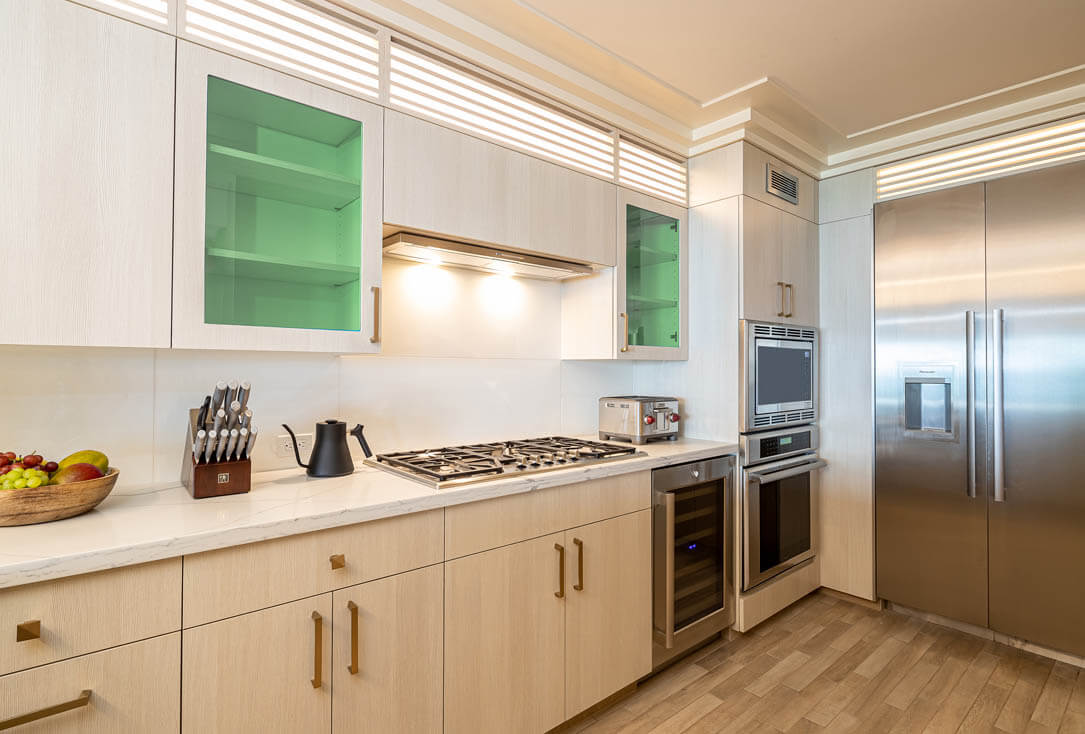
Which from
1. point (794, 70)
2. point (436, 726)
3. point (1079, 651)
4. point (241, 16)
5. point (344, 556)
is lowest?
point (1079, 651)

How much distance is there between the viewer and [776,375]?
2848mm

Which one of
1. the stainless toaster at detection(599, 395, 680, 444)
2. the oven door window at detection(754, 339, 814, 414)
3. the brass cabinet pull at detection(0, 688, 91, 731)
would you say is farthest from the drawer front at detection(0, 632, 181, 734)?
the oven door window at detection(754, 339, 814, 414)

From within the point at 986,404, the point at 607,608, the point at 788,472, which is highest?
the point at 986,404

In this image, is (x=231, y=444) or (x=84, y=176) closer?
(x=84, y=176)

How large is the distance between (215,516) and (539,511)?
95 cm

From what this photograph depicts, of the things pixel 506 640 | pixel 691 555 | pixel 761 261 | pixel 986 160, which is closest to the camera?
pixel 506 640

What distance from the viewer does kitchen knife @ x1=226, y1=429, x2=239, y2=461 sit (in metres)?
1.54

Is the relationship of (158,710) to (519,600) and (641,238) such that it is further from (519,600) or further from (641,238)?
(641,238)

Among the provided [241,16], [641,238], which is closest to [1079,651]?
[641,238]

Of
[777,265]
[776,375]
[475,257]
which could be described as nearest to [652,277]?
[777,265]

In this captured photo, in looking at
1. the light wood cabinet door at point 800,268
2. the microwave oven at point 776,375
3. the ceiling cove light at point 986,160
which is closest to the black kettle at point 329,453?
the microwave oven at point 776,375

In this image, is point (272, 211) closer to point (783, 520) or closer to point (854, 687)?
point (783, 520)

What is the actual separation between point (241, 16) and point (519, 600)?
6.35ft

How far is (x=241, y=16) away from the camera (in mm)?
1539
